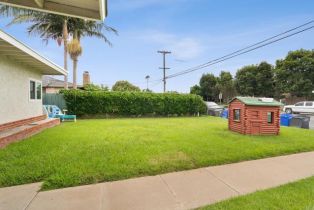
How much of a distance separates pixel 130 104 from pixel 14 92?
32.6ft

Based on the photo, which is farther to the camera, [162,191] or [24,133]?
[24,133]

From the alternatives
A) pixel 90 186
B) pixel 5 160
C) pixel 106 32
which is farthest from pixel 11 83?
pixel 106 32

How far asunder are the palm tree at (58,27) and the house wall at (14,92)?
864cm

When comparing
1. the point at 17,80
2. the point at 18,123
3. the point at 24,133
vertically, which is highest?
the point at 17,80

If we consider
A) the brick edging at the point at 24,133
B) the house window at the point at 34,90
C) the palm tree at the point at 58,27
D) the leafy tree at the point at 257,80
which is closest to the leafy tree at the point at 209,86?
the leafy tree at the point at 257,80

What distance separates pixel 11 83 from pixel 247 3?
39.5 ft

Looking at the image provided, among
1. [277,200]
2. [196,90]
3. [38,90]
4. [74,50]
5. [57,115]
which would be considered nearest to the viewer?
[277,200]

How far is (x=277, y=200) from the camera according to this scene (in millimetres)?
3648

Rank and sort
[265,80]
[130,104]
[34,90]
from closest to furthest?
[34,90], [130,104], [265,80]

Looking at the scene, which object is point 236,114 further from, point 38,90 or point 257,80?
point 257,80

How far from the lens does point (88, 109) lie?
681 inches

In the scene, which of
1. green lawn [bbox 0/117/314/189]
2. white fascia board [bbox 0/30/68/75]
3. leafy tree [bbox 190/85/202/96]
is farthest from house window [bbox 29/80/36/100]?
leafy tree [bbox 190/85/202/96]

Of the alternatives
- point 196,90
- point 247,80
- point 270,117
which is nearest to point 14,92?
point 270,117

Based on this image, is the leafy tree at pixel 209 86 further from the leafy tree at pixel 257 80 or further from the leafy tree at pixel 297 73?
the leafy tree at pixel 297 73
